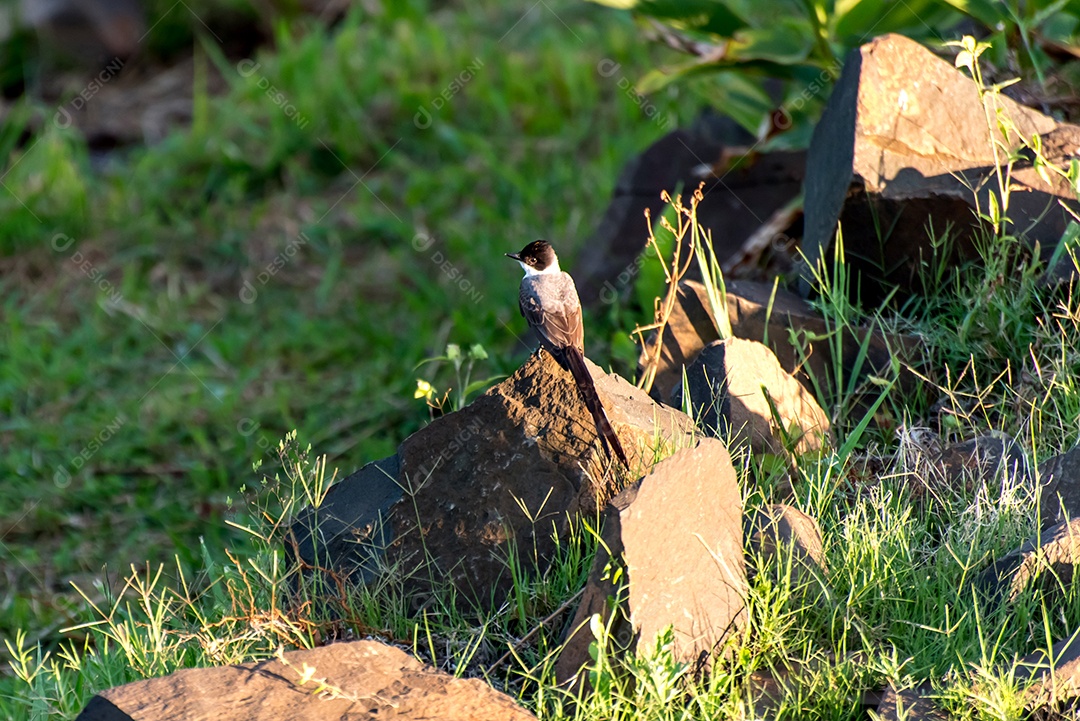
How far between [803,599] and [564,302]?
1163 mm

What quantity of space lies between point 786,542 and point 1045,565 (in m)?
0.54

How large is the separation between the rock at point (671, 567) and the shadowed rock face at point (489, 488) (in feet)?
0.87

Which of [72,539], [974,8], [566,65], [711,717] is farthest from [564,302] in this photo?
[566,65]

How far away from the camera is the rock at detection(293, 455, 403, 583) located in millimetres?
2756

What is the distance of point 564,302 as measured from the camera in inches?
128

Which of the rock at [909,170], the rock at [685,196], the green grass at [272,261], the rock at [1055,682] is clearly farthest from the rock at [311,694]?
the rock at [685,196]

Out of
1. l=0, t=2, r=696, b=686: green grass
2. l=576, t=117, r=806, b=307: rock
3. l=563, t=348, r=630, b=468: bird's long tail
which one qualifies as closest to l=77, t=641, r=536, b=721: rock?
l=563, t=348, r=630, b=468: bird's long tail

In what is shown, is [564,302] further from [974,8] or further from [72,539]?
[72,539]

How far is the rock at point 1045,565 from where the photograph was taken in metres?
2.39

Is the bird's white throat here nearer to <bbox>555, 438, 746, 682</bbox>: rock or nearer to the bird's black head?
the bird's black head

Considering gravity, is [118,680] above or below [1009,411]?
above

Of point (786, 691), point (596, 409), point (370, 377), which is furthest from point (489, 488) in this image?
point (370, 377)

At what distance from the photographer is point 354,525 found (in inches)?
111

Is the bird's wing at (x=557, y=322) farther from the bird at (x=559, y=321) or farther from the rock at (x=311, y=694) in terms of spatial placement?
the rock at (x=311, y=694)
